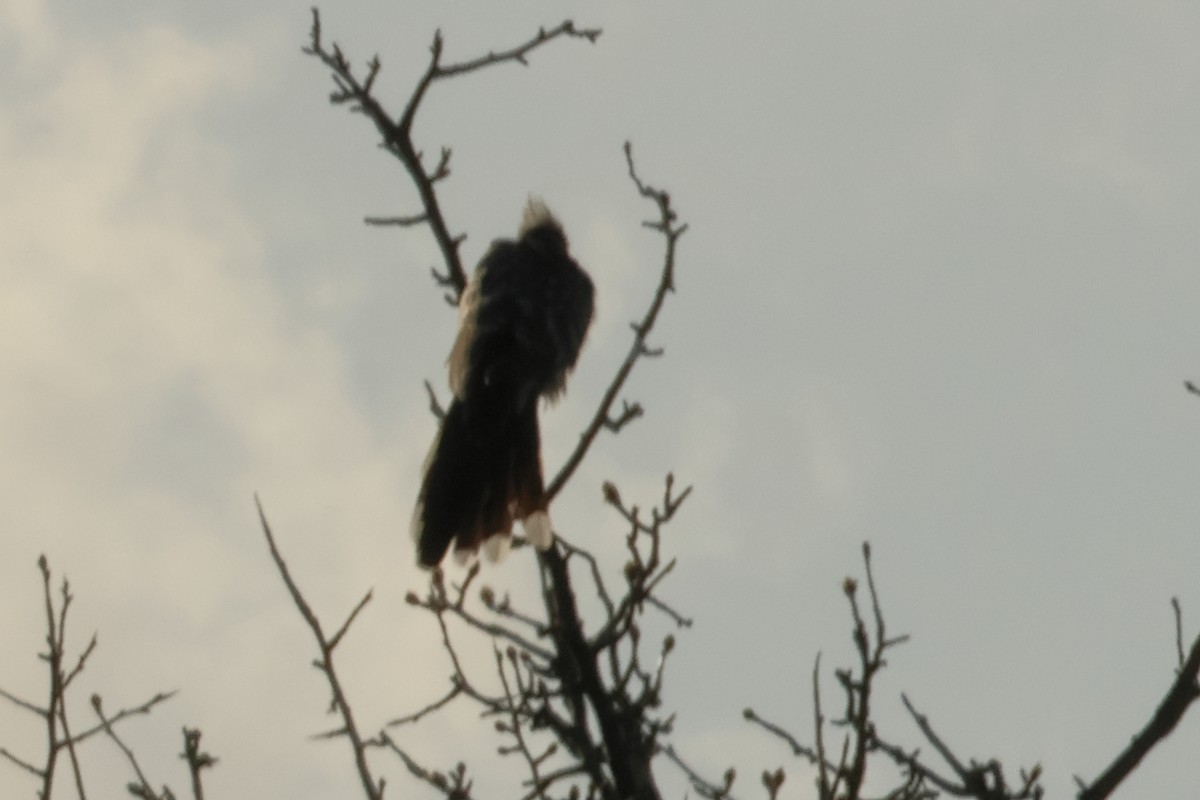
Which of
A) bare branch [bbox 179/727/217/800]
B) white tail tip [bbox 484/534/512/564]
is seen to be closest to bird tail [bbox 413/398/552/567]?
white tail tip [bbox 484/534/512/564]

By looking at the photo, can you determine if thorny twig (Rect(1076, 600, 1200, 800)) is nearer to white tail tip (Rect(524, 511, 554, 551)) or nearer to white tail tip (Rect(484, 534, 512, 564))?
white tail tip (Rect(524, 511, 554, 551))

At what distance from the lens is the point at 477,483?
7.54 m

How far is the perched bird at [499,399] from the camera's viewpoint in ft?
24.2

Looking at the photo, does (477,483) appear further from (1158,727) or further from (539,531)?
(1158,727)

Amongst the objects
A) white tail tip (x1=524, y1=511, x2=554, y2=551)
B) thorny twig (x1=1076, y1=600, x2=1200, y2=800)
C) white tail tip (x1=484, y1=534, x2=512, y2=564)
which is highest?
white tail tip (x1=484, y1=534, x2=512, y2=564)

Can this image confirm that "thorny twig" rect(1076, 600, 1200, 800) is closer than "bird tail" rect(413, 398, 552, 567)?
Yes

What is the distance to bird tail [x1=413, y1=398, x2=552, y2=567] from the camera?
24.2 feet

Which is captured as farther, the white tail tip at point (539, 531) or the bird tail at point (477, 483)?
the bird tail at point (477, 483)

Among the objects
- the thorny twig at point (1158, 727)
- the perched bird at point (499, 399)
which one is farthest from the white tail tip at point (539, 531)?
the thorny twig at point (1158, 727)

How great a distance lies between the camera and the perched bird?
7391 mm

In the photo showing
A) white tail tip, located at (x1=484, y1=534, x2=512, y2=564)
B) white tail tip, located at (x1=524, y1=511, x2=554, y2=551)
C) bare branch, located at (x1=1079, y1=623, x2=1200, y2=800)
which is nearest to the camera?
bare branch, located at (x1=1079, y1=623, x2=1200, y2=800)

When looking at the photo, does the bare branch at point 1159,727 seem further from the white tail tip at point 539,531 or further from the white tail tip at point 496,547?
the white tail tip at point 496,547

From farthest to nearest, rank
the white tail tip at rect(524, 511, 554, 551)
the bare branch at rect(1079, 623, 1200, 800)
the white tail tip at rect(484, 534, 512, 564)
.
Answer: the white tail tip at rect(484, 534, 512, 564), the white tail tip at rect(524, 511, 554, 551), the bare branch at rect(1079, 623, 1200, 800)

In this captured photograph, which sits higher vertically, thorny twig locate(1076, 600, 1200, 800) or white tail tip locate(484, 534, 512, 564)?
white tail tip locate(484, 534, 512, 564)
